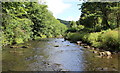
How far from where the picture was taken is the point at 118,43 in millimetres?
11781

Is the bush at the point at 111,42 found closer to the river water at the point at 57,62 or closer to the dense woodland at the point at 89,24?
the dense woodland at the point at 89,24

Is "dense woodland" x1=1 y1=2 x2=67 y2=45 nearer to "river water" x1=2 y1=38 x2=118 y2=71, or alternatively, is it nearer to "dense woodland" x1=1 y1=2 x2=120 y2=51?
"dense woodland" x1=1 y1=2 x2=120 y2=51

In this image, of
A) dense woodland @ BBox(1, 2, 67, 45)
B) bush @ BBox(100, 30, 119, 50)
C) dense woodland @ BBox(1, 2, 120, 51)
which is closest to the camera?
dense woodland @ BBox(1, 2, 67, 45)

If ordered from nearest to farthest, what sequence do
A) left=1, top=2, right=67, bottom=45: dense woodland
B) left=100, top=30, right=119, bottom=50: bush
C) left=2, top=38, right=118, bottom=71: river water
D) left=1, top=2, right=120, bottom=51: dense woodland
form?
1. left=2, top=38, right=118, bottom=71: river water
2. left=1, top=2, right=67, bottom=45: dense woodland
3. left=100, top=30, right=119, bottom=50: bush
4. left=1, top=2, right=120, bottom=51: dense woodland

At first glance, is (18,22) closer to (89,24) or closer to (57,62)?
(57,62)

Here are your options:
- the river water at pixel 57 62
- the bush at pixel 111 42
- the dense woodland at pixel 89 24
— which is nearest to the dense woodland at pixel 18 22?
the dense woodland at pixel 89 24

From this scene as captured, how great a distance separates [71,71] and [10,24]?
12263 mm

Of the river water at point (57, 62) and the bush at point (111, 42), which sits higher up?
the bush at point (111, 42)

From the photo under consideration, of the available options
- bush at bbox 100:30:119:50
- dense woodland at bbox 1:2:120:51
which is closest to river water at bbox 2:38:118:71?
bush at bbox 100:30:119:50

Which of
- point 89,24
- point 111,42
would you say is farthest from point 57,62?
point 89,24

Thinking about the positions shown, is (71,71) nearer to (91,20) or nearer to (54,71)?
(54,71)

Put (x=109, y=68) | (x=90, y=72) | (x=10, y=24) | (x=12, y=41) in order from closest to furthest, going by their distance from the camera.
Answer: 1. (x=90, y=72)
2. (x=109, y=68)
3. (x=10, y=24)
4. (x=12, y=41)

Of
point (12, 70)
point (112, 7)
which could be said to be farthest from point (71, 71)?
point (112, 7)

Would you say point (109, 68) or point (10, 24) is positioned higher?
point (10, 24)
